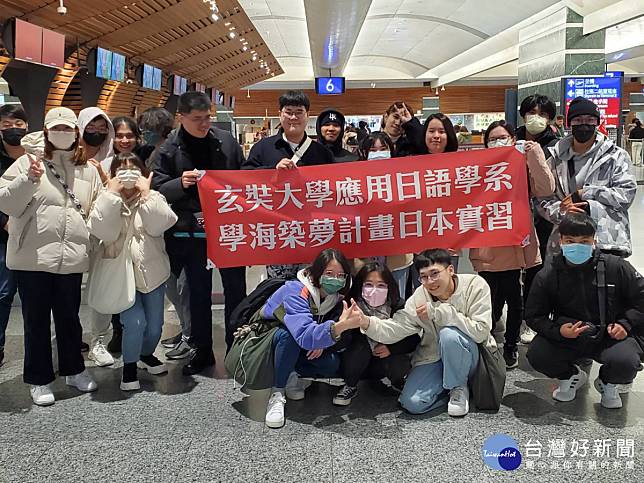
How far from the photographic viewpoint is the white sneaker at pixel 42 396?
10.7 feet

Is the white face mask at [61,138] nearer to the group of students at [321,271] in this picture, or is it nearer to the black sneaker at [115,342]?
the group of students at [321,271]

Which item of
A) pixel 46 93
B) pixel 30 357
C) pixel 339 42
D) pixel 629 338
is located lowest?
pixel 30 357

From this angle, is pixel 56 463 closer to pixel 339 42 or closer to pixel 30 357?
pixel 30 357

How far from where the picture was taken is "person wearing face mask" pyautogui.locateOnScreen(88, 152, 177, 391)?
10.9 ft

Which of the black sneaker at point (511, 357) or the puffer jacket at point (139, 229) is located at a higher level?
the puffer jacket at point (139, 229)

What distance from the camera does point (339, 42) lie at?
47.3 feet

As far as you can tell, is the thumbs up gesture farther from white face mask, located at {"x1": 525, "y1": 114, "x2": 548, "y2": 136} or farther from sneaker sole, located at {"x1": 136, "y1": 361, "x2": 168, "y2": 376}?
white face mask, located at {"x1": 525, "y1": 114, "x2": 548, "y2": 136}

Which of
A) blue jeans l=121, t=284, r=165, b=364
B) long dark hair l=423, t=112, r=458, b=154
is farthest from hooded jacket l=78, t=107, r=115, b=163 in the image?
long dark hair l=423, t=112, r=458, b=154

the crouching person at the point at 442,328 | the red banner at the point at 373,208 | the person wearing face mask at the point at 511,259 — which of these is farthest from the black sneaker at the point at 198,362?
the person wearing face mask at the point at 511,259

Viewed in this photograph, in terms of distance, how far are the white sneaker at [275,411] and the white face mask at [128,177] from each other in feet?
4.56

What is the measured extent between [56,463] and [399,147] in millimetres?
2697

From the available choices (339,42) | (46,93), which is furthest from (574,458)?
(339,42)

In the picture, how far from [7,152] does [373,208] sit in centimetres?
234

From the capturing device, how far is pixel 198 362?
148 inches
